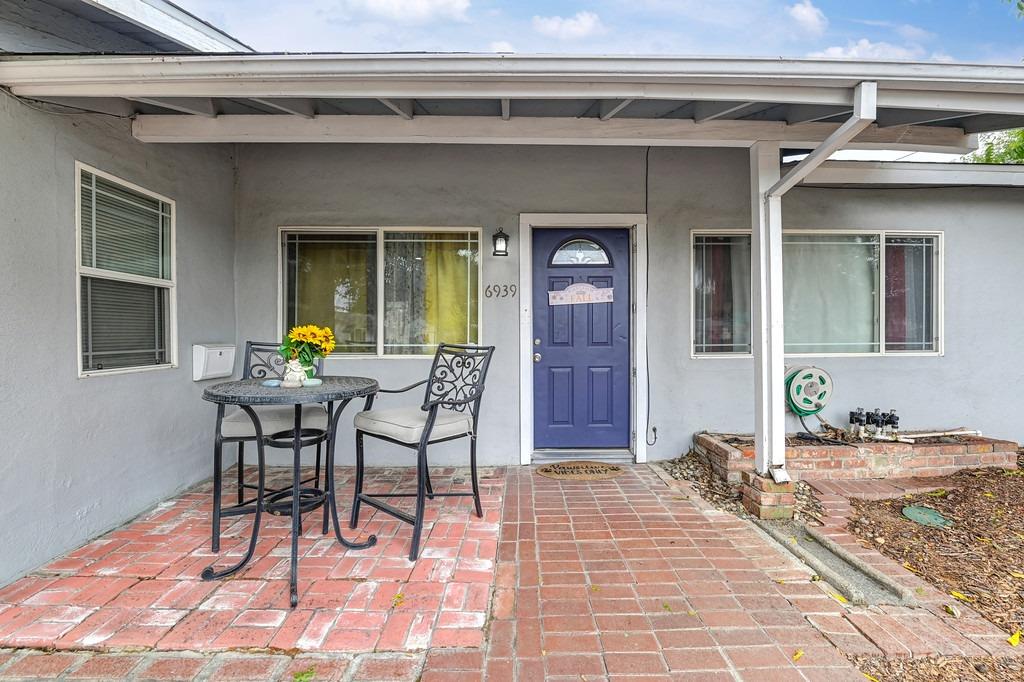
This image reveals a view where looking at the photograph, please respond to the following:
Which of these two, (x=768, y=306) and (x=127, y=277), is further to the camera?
(x=768, y=306)

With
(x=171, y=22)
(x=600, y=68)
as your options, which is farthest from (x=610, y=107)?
(x=171, y=22)

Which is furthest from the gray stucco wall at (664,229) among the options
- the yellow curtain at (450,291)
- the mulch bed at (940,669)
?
the mulch bed at (940,669)

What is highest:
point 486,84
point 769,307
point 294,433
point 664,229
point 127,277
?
point 486,84

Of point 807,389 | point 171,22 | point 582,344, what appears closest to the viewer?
point 171,22

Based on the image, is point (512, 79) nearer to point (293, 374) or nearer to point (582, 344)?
point (293, 374)

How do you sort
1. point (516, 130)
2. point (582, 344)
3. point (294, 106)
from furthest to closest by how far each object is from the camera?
point (582, 344) < point (516, 130) < point (294, 106)

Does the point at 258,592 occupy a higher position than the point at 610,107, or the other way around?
the point at 610,107

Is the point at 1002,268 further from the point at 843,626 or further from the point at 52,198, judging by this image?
the point at 52,198

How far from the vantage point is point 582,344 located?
12.9 ft

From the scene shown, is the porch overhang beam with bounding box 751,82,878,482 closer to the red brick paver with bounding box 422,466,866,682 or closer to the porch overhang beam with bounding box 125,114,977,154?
the porch overhang beam with bounding box 125,114,977,154

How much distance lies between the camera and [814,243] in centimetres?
400

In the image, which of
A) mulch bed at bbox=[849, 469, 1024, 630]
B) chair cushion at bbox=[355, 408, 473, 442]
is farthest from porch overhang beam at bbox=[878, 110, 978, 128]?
chair cushion at bbox=[355, 408, 473, 442]

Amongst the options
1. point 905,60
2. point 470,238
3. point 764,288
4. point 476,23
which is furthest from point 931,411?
point 476,23

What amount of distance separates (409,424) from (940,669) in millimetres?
2244
